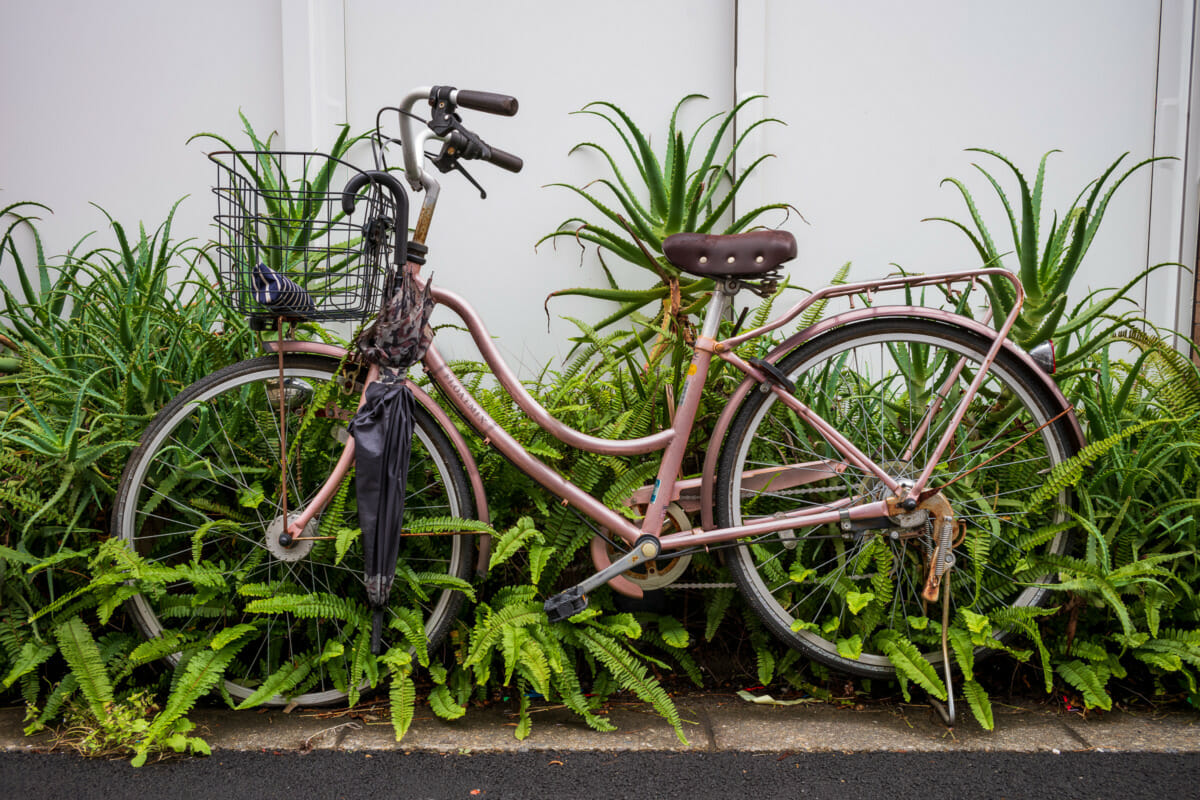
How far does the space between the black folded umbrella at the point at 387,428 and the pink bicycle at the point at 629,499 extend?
0.07 m

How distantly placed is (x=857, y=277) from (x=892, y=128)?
0.63m

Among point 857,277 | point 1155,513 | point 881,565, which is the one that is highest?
point 857,277

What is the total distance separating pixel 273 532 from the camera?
1960 mm

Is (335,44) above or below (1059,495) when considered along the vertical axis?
above

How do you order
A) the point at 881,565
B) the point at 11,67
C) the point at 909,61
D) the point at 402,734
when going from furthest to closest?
the point at 11,67, the point at 909,61, the point at 881,565, the point at 402,734

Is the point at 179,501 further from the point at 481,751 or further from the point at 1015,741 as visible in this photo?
the point at 1015,741

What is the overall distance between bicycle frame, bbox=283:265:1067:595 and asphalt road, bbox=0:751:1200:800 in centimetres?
49

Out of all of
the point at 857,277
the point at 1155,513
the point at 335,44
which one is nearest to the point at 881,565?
the point at 1155,513

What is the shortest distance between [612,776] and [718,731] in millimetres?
337

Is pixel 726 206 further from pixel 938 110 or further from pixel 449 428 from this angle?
pixel 449 428

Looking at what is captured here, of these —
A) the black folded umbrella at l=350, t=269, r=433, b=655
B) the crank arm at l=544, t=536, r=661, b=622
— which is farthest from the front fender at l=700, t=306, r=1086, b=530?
the black folded umbrella at l=350, t=269, r=433, b=655

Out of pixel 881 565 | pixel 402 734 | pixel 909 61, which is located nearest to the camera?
pixel 402 734

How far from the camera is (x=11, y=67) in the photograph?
3.42 m

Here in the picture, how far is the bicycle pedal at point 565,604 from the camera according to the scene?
6.53ft
